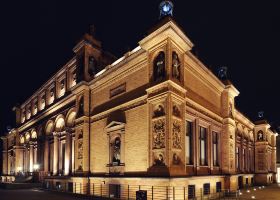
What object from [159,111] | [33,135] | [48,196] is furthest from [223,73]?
[33,135]

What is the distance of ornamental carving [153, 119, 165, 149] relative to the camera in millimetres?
17594

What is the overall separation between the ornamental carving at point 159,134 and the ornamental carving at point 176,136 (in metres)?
0.63

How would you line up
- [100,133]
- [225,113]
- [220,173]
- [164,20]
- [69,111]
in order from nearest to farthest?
1. [164,20]
2. [100,133]
3. [220,173]
4. [225,113]
5. [69,111]

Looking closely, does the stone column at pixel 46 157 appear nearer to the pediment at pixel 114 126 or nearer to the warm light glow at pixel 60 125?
the warm light glow at pixel 60 125

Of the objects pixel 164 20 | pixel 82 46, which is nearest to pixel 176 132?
pixel 164 20

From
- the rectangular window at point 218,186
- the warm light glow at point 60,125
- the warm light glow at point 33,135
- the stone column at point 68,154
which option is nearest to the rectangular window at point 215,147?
the rectangular window at point 218,186

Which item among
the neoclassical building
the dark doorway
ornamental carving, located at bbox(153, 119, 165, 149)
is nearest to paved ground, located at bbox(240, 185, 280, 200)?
the neoclassical building

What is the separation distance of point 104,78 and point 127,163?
7684 mm

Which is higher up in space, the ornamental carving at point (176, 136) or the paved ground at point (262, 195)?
the ornamental carving at point (176, 136)

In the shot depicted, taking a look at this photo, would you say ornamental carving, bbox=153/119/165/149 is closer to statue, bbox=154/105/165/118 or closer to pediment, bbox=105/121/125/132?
statue, bbox=154/105/165/118

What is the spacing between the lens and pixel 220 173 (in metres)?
26.2

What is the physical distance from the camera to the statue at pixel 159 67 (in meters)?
18.5

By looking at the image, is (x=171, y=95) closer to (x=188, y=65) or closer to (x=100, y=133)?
(x=188, y=65)

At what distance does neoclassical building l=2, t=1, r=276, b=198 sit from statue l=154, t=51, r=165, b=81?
0.07 m
